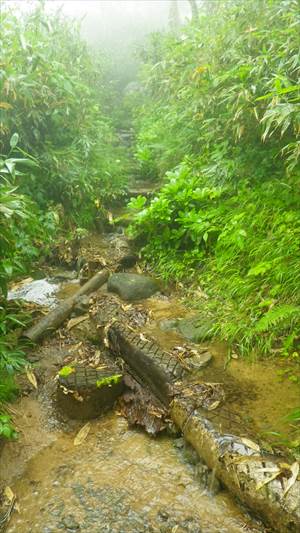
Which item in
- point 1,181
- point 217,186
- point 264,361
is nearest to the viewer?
point 264,361

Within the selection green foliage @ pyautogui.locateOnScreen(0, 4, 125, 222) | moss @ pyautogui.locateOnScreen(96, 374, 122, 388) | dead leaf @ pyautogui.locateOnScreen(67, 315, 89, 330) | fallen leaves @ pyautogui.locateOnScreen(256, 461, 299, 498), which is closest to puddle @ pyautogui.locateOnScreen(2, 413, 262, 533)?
fallen leaves @ pyautogui.locateOnScreen(256, 461, 299, 498)

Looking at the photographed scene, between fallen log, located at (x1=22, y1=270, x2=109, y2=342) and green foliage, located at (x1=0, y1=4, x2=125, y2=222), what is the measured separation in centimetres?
159

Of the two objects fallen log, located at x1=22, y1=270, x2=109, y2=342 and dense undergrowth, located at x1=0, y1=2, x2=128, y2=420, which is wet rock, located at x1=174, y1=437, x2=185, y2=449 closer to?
fallen log, located at x1=22, y1=270, x2=109, y2=342

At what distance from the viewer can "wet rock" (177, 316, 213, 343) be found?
3570 millimetres

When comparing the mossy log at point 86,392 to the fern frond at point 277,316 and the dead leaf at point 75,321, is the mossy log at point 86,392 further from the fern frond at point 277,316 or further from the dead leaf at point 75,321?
the fern frond at point 277,316

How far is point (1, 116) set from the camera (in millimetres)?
5195

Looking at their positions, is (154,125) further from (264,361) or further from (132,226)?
(264,361)

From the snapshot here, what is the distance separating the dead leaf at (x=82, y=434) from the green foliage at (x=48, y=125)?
3.62 meters

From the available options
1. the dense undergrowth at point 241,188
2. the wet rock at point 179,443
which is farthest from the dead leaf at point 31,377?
the dense undergrowth at point 241,188

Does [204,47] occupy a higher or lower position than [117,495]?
higher

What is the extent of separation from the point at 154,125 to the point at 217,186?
13.0ft

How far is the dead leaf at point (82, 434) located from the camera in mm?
2955

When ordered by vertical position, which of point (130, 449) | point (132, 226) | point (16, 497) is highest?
point (132, 226)

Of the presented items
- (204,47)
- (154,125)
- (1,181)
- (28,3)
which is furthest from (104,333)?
(28,3)
